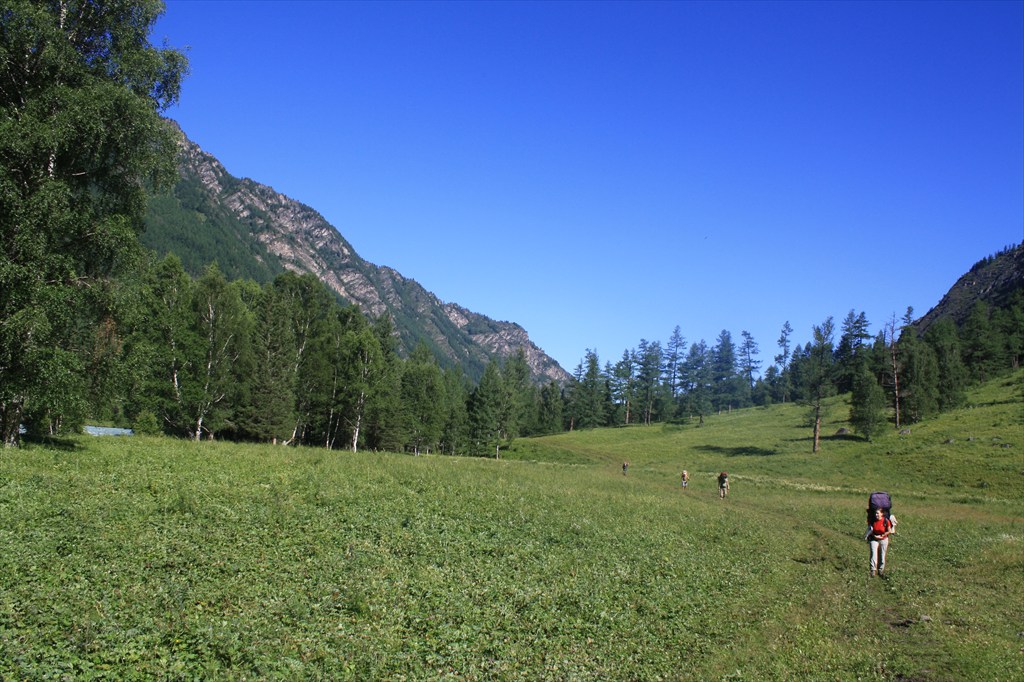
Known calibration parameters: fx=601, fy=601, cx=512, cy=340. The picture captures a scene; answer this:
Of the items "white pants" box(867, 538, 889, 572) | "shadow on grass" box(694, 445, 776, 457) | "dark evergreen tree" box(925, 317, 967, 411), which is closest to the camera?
"white pants" box(867, 538, 889, 572)

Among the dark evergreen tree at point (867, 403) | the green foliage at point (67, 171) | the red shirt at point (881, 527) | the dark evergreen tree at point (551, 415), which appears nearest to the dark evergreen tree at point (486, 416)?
the dark evergreen tree at point (551, 415)

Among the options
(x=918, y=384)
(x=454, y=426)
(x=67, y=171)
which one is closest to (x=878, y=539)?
(x=67, y=171)

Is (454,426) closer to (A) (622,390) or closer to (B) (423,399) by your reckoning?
(B) (423,399)

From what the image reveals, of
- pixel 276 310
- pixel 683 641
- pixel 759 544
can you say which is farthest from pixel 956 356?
pixel 683 641

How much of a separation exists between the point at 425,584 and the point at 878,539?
15.6 metres

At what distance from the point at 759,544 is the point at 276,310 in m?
44.4

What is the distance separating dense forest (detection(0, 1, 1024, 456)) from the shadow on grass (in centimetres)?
788

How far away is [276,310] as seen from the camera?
2136 inches

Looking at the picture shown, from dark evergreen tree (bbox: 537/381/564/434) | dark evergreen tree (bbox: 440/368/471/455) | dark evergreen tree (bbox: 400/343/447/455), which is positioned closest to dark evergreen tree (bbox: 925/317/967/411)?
dark evergreen tree (bbox: 440/368/471/455)

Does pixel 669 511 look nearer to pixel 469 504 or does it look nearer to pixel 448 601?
pixel 469 504

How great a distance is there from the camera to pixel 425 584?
14.3 metres

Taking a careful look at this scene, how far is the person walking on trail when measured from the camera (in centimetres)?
2005

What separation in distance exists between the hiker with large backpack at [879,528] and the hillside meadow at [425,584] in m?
1.01

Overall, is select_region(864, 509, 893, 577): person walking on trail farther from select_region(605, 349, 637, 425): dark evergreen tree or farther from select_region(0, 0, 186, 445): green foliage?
select_region(605, 349, 637, 425): dark evergreen tree
